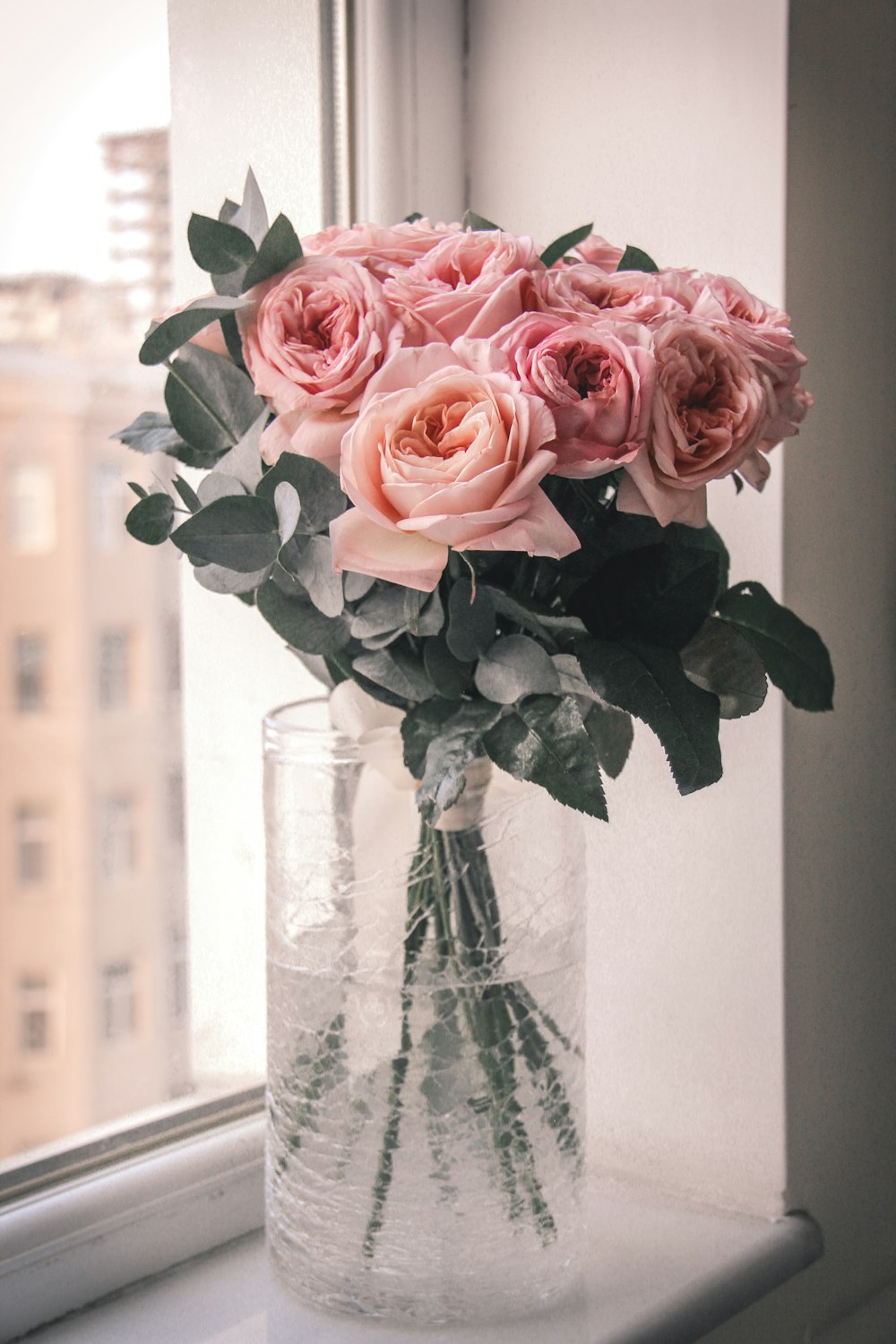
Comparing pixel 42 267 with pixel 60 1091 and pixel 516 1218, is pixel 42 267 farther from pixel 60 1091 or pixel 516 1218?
pixel 516 1218

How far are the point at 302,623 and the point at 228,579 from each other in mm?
47

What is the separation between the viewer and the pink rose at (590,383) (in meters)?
0.56

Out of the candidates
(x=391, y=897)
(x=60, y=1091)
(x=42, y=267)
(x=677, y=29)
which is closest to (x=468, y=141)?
(x=677, y=29)

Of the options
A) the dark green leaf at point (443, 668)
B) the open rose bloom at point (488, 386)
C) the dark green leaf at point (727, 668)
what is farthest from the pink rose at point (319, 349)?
the dark green leaf at point (727, 668)

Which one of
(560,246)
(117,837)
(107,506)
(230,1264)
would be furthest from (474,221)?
(230,1264)

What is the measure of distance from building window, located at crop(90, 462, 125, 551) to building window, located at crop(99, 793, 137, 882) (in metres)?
0.17

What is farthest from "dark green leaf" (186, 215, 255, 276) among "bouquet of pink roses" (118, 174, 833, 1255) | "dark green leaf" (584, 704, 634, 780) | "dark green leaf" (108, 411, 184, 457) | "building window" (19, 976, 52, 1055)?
"building window" (19, 976, 52, 1055)

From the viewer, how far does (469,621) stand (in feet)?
2.05

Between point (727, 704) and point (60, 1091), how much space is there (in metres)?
0.47

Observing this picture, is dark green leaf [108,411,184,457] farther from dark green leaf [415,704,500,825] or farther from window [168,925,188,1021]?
window [168,925,188,1021]

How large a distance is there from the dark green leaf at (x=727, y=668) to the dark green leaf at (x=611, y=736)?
104mm

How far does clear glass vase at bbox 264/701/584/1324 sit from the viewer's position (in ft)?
2.31

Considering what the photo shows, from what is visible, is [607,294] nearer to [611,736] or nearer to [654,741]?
[611,736]

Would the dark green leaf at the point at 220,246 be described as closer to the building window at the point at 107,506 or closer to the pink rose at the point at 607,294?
the pink rose at the point at 607,294
